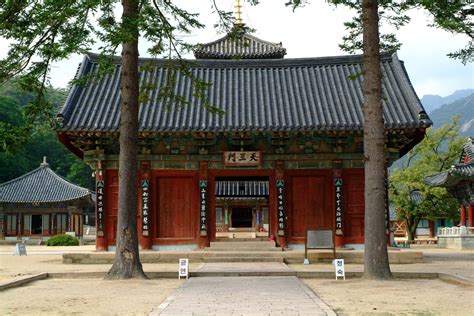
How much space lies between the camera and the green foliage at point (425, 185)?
3875cm

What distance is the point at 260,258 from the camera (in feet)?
56.7

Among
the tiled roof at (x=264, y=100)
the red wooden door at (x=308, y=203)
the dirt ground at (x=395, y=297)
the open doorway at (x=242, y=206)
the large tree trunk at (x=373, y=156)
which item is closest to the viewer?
the dirt ground at (x=395, y=297)

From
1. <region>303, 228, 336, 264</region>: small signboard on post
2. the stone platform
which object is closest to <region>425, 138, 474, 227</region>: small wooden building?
the stone platform

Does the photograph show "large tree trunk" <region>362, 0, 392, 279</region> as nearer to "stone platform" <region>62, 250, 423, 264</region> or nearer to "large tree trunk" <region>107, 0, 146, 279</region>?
"stone platform" <region>62, 250, 423, 264</region>

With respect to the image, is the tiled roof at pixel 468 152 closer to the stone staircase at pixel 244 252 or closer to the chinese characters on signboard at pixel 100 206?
the stone staircase at pixel 244 252

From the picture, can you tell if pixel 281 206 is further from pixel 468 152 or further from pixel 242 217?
pixel 242 217

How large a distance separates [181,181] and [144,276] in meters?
6.73

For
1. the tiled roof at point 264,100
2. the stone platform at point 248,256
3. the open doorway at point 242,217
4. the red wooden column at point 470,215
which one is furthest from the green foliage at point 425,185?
the stone platform at point 248,256

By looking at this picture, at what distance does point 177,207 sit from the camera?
1938 centimetres

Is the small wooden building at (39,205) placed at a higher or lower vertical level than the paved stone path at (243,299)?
higher

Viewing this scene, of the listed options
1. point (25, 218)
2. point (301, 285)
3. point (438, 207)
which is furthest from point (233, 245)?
point (25, 218)

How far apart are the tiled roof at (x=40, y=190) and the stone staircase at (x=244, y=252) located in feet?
96.1

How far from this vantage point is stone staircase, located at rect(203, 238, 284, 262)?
1731 cm

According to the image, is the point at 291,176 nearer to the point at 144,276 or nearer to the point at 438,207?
the point at 144,276
